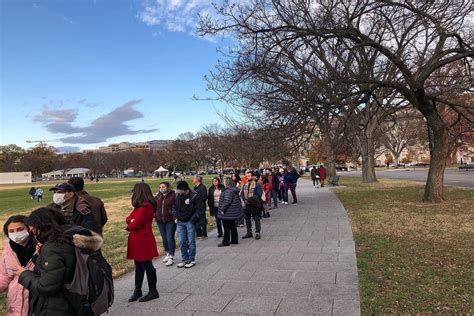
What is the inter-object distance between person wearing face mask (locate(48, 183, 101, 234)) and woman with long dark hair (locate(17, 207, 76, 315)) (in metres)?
1.55

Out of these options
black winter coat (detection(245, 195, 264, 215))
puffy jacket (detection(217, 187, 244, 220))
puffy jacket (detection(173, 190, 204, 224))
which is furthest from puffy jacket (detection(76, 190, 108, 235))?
black winter coat (detection(245, 195, 264, 215))

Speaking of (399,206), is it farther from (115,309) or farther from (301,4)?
(115,309)

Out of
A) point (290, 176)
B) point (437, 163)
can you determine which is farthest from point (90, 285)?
point (290, 176)

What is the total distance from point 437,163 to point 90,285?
1537 cm

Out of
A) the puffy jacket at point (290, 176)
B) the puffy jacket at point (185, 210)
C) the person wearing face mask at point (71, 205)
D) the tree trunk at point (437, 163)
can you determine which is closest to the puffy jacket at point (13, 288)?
the person wearing face mask at point (71, 205)

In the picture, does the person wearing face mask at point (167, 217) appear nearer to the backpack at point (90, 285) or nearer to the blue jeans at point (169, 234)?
the blue jeans at point (169, 234)

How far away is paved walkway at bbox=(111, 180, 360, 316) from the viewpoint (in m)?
5.04

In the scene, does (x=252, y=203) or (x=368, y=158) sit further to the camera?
A: (x=368, y=158)

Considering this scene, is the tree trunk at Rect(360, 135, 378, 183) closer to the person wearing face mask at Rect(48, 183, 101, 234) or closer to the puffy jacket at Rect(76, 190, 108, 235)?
the puffy jacket at Rect(76, 190, 108, 235)

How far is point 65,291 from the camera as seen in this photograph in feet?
10.3

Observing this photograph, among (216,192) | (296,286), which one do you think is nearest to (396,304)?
(296,286)

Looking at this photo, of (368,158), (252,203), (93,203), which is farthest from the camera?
(368,158)

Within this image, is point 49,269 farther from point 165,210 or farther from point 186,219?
point 165,210

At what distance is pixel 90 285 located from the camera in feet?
10.9
